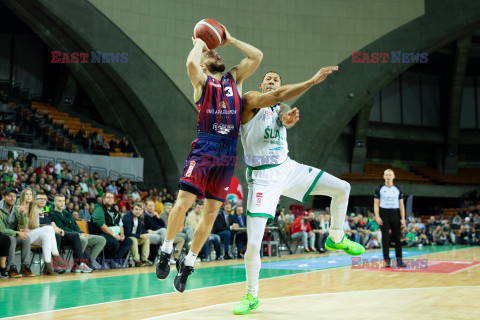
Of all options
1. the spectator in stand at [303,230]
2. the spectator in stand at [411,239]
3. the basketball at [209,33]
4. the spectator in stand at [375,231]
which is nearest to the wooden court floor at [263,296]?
the basketball at [209,33]

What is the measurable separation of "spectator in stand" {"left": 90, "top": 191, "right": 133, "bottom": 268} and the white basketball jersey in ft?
18.9

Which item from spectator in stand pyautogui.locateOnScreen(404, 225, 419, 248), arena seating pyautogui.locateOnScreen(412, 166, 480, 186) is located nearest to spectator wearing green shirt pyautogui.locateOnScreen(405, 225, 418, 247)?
spectator in stand pyautogui.locateOnScreen(404, 225, 419, 248)

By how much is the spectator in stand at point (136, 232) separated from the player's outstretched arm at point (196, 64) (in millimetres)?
6413

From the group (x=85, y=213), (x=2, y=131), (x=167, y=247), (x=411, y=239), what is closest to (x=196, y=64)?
(x=167, y=247)

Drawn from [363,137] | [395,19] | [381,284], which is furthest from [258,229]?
[363,137]

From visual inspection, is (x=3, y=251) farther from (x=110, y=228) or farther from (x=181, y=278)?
(x=181, y=278)

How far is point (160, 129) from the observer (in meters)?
22.9

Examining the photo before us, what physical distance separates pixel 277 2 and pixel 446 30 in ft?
28.7

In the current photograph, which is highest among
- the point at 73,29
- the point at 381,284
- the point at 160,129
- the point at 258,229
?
the point at 73,29

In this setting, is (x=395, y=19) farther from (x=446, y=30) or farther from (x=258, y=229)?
(x=258, y=229)

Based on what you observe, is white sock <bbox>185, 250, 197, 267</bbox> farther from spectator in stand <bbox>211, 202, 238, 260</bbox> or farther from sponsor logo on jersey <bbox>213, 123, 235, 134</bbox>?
spectator in stand <bbox>211, 202, 238, 260</bbox>

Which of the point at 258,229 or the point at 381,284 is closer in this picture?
the point at 258,229

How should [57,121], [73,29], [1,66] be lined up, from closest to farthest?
[73,29] < [57,121] < [1,66]

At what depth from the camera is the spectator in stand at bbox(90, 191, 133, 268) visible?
34.2 feet
